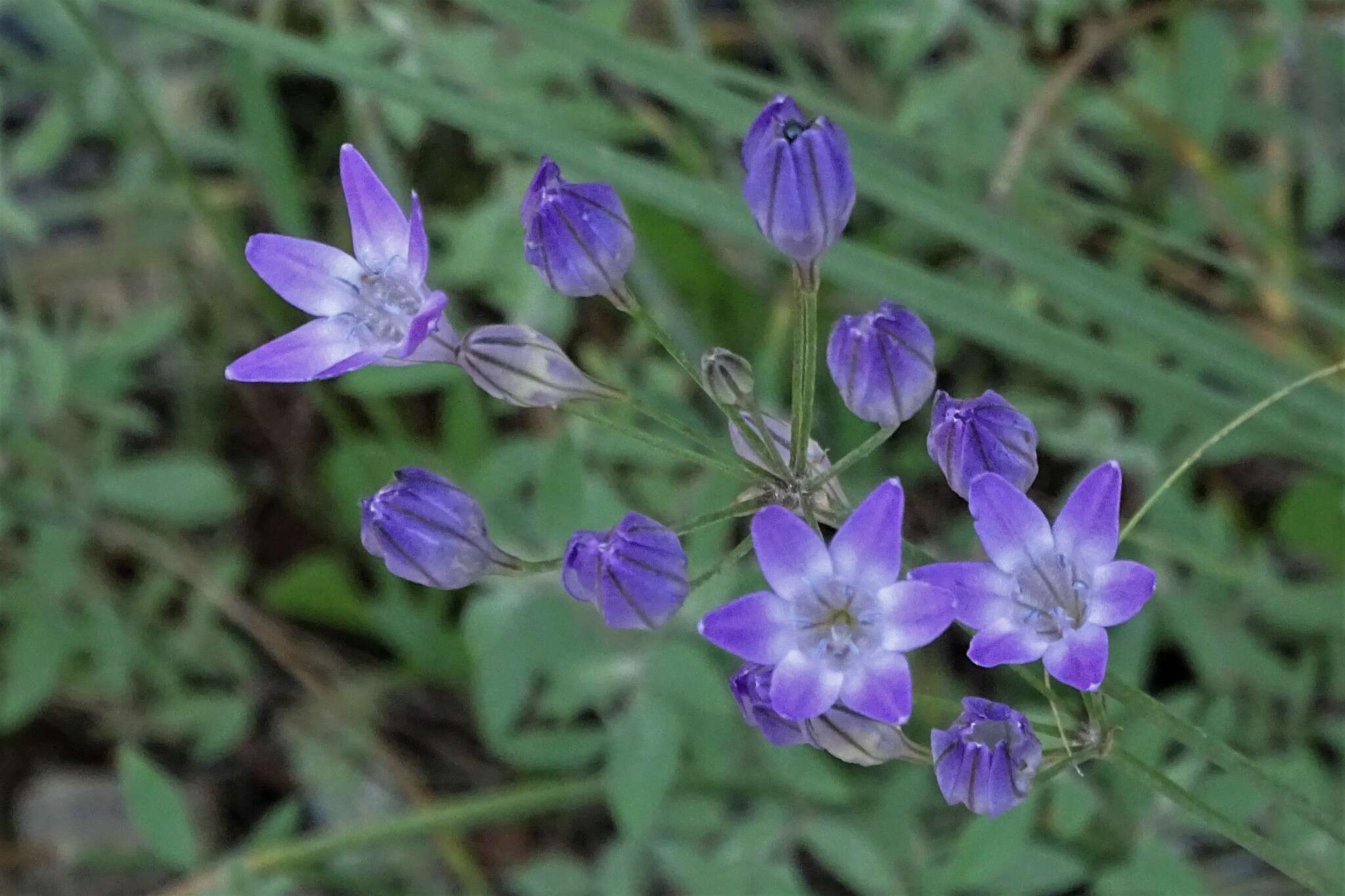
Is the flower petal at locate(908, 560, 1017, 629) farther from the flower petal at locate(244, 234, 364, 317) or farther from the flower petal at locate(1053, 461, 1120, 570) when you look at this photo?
the flower petal at locate(244, 234, 364, 317)

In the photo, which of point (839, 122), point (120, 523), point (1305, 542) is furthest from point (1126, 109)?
point (120, 523)

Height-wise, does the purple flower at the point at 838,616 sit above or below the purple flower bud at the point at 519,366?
below

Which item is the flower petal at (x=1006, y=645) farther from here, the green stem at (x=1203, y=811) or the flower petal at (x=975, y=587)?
the green stem at (x=1203, y=811)

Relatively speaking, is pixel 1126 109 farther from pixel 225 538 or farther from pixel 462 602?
pixel 225 538

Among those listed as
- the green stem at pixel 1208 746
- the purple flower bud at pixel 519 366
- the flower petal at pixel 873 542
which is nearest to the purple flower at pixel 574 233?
the purple flower bud at pixel 519 366

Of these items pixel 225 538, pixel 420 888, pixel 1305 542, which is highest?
pixel 1305 542

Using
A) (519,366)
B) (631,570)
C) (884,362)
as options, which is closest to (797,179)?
(884,362)

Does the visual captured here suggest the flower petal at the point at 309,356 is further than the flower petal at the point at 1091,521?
Yes

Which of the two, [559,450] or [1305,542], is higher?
[559,450]
